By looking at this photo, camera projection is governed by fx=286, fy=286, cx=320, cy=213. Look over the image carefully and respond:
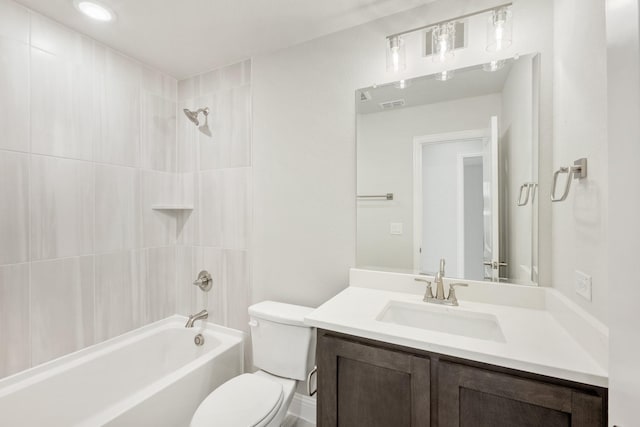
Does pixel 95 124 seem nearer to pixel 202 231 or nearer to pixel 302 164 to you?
pixel 202 231

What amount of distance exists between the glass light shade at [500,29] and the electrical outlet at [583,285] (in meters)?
1.08

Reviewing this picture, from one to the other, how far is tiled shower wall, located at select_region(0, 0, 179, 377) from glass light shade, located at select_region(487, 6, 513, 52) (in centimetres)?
184

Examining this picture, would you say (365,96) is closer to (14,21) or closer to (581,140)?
(581,140)

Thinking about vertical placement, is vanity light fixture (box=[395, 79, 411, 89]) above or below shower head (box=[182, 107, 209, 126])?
below

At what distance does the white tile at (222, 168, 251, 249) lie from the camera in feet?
6.85

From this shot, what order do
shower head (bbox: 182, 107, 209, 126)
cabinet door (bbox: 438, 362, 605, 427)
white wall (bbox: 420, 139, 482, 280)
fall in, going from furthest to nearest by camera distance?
1. shower head (bbox: 182, 107, 209, 126)
2. white wall (bbox: 420, 139, 482, 280)
3. cabinet door (bbox: 438, 362, 605, 427)

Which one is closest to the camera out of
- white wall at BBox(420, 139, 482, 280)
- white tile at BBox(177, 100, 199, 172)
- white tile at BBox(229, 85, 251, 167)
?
white wall at BBox(420, 139, 482, 280)

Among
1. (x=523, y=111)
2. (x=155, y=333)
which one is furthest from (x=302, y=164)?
(x=155, y=333)

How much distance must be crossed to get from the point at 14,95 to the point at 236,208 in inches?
51.2

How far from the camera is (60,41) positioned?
5.51 ft

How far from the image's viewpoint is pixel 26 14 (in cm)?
154

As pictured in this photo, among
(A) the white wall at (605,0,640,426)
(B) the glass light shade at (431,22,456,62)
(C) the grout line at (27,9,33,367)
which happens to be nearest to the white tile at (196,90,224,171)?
(C) the grout line at (27,9,33,367)

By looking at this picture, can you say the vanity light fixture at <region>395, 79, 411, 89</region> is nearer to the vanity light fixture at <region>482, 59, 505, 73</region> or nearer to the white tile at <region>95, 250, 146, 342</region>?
the vanity light fixture at <region>482, 59, 505, 73</region>

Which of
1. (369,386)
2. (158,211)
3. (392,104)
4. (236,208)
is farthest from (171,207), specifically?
(369,386)
